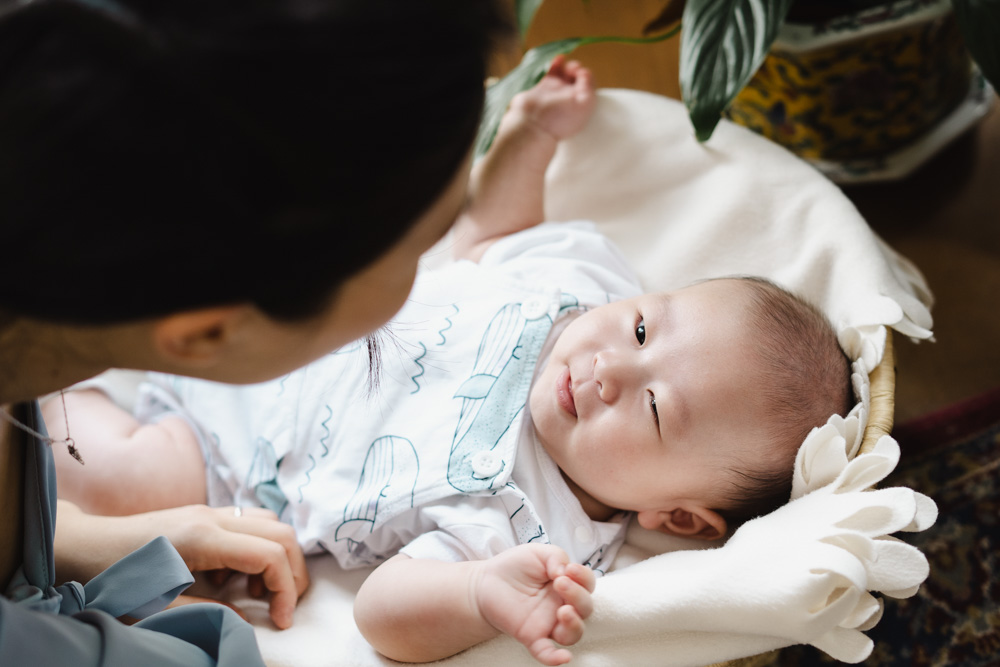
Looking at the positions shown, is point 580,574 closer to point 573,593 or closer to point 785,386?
point 573,593

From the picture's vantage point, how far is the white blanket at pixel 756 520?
727mm

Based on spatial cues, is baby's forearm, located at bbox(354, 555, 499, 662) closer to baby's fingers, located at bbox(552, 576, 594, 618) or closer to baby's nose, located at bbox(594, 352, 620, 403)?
baby's fingers, located at bbox(552, 576, 594, 618)

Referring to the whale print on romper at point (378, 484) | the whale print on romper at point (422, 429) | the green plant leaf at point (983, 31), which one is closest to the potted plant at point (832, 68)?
the green plant leaf at point (983, 31)

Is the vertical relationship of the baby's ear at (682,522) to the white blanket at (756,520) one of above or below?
below

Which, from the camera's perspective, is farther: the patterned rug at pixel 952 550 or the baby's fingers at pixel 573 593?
the patterned rug at pixel 952 550

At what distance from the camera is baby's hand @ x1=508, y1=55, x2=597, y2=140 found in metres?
1.21

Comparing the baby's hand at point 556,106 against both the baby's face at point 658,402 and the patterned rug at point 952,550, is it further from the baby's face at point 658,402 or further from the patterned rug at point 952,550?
the patterned rug at point 952,550

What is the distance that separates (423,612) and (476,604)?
0.07m

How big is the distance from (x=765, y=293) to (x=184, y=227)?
698mm

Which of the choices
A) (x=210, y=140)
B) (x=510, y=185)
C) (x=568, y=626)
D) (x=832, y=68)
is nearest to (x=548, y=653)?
(x=568, y=626)

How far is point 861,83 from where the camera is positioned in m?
1.25

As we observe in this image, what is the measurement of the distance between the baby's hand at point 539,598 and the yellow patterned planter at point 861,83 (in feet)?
2.90

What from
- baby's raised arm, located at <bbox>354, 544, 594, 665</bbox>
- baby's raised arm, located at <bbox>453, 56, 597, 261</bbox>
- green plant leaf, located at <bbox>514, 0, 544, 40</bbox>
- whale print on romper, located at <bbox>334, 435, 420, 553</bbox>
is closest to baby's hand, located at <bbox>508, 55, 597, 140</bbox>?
baby's raised arm, located at <bbox>453, 56, 597, 261</bbox>

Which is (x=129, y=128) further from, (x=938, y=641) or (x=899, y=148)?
(x=899, y=148)
